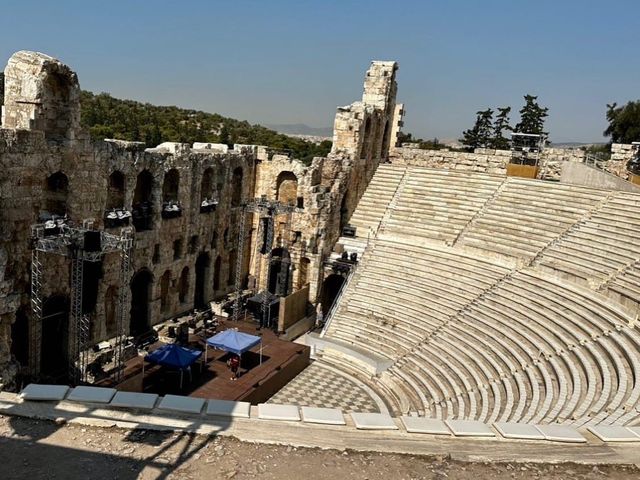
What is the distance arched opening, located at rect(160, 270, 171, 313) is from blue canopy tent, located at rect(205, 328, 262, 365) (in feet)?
15.5

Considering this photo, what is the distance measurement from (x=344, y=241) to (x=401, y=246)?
2.94 meters

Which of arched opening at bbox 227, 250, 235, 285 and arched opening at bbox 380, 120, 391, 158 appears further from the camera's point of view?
arched opening at bbox 380, 120, 391, 158

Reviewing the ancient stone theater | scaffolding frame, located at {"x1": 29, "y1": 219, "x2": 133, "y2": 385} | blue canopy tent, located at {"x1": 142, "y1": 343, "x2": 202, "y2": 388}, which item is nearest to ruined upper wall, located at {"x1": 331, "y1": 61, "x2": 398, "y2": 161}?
the ancient stone theater

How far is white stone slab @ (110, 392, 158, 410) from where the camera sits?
7.88 m

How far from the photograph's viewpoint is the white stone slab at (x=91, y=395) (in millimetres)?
7953

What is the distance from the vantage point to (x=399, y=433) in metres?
7.78

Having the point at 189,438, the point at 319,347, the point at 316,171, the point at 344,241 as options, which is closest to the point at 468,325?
the point at 319,347

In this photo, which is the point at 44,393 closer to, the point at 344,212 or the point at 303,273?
the point at 303,273

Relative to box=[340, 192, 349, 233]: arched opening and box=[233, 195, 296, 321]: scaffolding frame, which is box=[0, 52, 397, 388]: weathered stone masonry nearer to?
box=[340, 192, 349, 233]: arched opening

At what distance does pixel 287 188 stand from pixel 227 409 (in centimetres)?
2014

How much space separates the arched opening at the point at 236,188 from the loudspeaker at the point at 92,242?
36.7ft

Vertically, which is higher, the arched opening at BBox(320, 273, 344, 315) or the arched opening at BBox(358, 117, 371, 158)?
the arched opening at BBox(358, 117, 371, 158)

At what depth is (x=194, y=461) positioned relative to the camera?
22.7 ft

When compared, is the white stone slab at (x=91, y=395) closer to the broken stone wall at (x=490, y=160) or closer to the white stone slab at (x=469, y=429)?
the white stone slab at (x=469, y=429)
